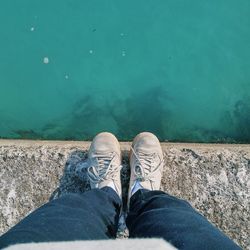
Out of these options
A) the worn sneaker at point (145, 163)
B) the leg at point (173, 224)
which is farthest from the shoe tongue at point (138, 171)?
the leg at point (173, 224)

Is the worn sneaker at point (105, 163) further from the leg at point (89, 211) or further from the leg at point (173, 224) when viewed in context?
the leg at point (173, 224)

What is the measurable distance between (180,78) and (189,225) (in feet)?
2.46

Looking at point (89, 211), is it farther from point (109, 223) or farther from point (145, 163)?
point (145, 163)

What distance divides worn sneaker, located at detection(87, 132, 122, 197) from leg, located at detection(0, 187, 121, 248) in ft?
0.39

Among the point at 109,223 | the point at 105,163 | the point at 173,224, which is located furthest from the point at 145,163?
the point at 173,224

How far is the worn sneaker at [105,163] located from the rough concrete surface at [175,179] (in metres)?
0.05

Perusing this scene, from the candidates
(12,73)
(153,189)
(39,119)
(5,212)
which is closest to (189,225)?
(153,189)

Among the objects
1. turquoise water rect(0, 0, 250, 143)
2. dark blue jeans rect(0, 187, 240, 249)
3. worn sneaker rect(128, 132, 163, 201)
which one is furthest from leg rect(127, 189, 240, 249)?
turquoise water rect(0, 0, 250, 143)

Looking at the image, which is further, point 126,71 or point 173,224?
point 126,71

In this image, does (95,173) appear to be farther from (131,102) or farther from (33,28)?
(33,28)

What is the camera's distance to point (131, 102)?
1.54m

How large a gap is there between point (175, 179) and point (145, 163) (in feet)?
0.33

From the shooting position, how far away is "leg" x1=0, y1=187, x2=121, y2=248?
2.66ft

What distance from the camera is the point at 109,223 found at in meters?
1.07
